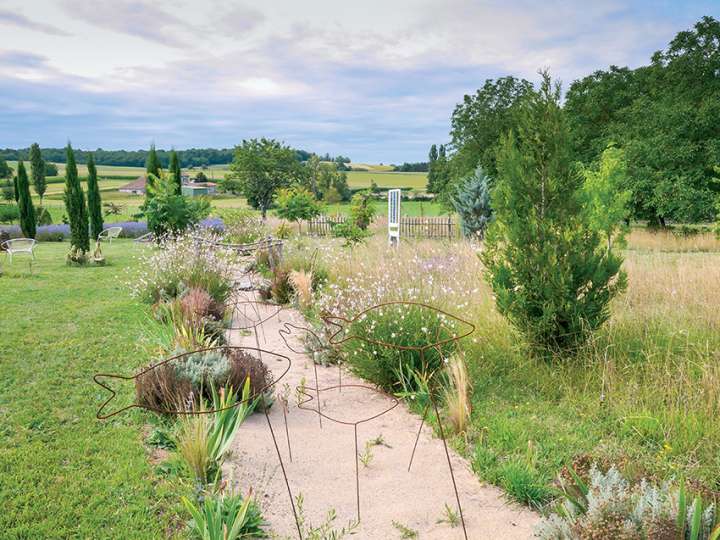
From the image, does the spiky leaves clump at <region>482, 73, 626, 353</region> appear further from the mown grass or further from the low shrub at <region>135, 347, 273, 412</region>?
the mown grass

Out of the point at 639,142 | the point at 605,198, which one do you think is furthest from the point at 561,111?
the point at 639,142

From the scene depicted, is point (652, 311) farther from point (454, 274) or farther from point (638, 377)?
point (454, 274)

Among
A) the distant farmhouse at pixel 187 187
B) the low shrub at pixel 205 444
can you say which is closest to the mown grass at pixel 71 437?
the low shrub at pixel 205 444

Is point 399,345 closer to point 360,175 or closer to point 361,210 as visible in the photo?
point 361,210

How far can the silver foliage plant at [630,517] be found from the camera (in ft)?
7.13

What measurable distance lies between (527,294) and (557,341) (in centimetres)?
51

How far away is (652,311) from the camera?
562cm

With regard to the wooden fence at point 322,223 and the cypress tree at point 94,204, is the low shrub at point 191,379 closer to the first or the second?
the cypress tree at point 94,204

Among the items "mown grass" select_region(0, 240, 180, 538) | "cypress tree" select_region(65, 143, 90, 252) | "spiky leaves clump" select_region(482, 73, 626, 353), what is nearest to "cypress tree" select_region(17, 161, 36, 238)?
"cypress tree" select_region(65, 143, 90, 252)

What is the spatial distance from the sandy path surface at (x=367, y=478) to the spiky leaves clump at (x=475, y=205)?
12.5 metres

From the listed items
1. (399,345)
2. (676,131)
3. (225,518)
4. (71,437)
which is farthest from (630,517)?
(676,131)

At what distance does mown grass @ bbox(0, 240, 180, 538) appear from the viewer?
9.35ft

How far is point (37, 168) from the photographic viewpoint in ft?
126

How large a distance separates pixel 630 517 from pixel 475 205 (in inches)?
572
